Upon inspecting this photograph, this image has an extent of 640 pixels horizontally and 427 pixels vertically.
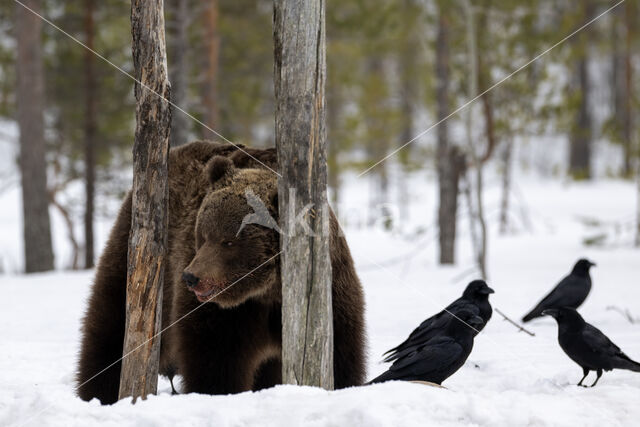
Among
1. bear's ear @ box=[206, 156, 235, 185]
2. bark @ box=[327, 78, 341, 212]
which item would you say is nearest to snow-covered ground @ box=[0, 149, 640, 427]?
bear's ear @ box=[206, 156, 235, 185]

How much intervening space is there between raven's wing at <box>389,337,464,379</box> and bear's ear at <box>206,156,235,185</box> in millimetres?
1542

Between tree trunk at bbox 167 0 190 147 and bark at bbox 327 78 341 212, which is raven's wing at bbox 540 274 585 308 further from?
bark at bbox 327 78 341 212

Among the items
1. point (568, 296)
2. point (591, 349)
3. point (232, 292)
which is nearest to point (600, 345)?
point (591, 349)

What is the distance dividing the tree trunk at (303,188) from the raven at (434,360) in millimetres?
388

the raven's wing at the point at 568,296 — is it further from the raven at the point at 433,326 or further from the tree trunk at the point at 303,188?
the tree trunk at the point at 303,188

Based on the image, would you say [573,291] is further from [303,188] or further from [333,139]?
[333,139]

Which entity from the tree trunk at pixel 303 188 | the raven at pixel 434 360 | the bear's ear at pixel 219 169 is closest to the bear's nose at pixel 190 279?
the tree trunk at pixel 303 188

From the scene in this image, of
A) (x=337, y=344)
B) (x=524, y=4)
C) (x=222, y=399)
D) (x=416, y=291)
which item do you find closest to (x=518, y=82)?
(x=524, y=4)

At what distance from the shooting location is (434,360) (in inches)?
142

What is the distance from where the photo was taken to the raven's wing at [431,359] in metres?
3.60

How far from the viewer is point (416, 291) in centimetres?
916

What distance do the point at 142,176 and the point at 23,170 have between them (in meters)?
9.53

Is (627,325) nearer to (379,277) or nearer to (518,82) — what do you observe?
(379,277)

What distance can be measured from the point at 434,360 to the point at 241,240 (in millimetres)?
1282
